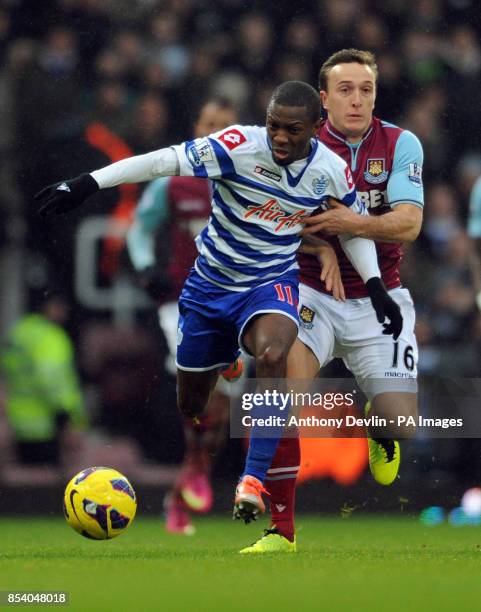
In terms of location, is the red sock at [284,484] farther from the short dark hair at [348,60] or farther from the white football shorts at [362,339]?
the short dark hair at [348,60]

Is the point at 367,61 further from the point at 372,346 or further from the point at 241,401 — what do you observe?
the point at 241,401

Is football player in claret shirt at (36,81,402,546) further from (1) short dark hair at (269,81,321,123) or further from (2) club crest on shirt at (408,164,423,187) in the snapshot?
(2) club crest on shirt at (408,164,423,187)

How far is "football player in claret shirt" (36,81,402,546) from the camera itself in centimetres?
586

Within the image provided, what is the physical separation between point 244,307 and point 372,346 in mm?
888

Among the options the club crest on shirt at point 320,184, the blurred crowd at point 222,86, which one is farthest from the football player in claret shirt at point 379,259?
the blurred crowd at point 222,86

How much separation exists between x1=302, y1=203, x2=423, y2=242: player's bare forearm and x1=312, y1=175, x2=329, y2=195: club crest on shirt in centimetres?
13

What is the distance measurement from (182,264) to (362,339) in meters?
1.86

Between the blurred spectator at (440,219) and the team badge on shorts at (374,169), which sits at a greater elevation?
the team badge on shorts at (374,169)

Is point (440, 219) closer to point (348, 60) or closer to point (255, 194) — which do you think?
point (348, 60)

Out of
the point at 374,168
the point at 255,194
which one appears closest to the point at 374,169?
the point at 374,168

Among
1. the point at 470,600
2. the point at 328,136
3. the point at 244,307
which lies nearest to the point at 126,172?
the point at 244,307

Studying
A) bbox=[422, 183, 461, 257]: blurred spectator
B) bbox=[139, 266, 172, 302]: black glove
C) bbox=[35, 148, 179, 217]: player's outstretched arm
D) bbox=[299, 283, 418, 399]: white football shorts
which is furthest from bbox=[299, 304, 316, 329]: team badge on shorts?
bbox=[422, 183, 461, 257]: blurred spectator

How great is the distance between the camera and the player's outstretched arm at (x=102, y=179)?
5.73 metres

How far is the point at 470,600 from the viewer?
4.33 m
